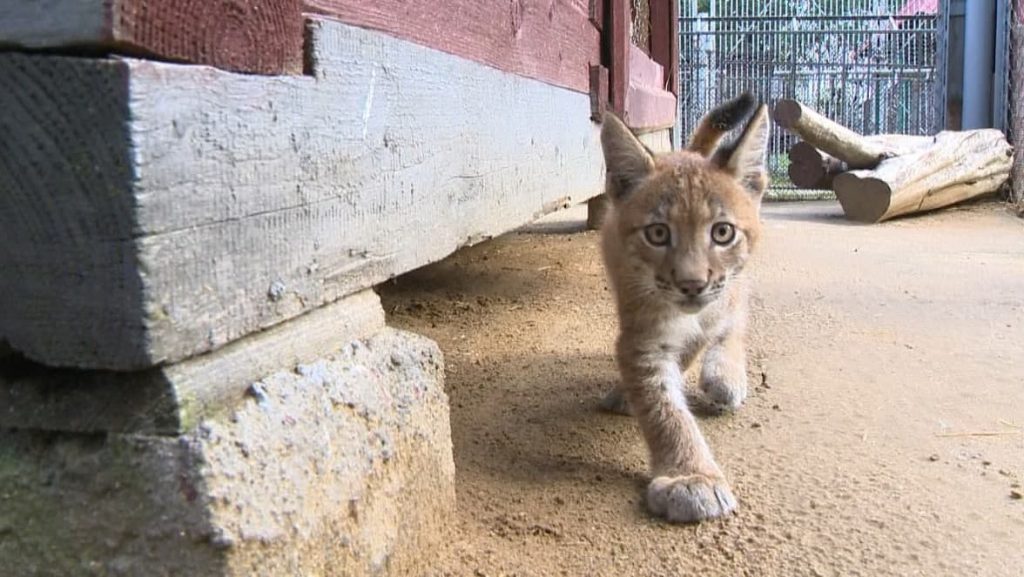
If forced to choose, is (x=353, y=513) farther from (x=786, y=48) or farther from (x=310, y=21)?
(x=786, y=48)

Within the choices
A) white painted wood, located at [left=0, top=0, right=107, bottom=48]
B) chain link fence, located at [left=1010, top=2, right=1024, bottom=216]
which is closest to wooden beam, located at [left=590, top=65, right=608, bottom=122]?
white painted wood, located at [left=0, top=0, right=107, bottom=48]

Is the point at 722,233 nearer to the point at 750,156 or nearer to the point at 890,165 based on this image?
the point at 750,156

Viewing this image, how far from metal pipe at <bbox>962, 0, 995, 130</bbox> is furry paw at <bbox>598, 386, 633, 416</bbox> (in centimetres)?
990

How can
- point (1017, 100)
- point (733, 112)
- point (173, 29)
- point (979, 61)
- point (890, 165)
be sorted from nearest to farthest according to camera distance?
point (173, 29), point (733, 112), point (890, 165), point (1017, 100), point (979, 61)

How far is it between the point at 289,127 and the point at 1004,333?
11.5 feet

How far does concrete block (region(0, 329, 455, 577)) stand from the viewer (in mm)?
1354

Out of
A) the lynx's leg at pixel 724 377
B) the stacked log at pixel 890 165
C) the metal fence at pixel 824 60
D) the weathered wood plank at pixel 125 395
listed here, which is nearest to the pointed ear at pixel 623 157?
the lynx's leg at pixel 724 377

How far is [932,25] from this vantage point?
1220 centimetres

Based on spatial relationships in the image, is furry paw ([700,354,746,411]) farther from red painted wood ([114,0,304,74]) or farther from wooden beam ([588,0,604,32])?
wooden beam ([588,0,604,32])

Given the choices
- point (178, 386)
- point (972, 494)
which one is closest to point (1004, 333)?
point (972, 494)

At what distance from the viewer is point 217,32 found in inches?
57.8

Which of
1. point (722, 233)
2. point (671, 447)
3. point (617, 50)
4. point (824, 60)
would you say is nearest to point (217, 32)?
point (671, 447)

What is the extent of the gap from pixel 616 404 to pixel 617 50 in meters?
3.19

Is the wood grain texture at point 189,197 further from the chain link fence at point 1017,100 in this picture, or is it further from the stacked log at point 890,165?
the chain link fence at point 1017,100
